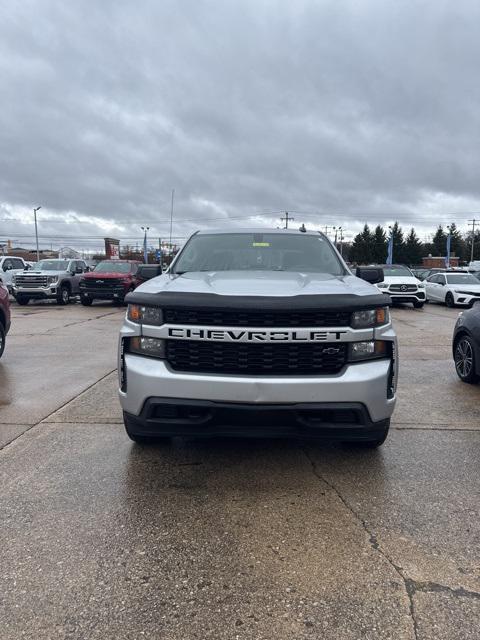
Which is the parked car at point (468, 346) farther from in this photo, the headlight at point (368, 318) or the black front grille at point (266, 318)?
the black front grille at point (266, 318)

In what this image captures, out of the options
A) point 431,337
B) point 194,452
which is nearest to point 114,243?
point 431,337

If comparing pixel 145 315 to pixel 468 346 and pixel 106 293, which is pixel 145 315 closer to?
pixel 468 346

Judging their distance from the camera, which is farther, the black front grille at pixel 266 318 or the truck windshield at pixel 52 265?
the truck windshield at pixel 52 265

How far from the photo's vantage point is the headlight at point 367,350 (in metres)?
3.36

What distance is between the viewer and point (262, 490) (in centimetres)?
340

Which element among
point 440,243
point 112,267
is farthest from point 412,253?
point 112,267

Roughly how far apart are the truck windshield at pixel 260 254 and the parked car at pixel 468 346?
2.50 m

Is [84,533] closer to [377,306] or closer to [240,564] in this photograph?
[240,564]

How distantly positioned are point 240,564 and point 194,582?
272 millimetres

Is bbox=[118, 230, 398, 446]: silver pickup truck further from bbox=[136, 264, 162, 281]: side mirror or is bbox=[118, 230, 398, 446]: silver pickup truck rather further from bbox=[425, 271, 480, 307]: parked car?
bbox=[425, 271, 480, 307]: parked car

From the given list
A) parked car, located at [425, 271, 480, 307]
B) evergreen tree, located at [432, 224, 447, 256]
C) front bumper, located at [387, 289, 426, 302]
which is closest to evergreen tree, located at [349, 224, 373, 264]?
evergreen tree, located at [432, 224, 447, 256]

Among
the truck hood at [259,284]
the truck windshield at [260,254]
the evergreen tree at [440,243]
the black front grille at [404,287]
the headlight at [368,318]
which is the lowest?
the black front grille at [404,287]

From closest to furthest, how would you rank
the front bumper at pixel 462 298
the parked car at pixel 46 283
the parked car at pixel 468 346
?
1. the parked car at pixel 468 346
2. the parked car at pixel 46 283
3. the front bumper at pixel 462 298

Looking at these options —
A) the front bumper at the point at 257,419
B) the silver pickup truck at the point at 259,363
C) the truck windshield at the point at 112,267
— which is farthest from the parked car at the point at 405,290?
the front bumper at the point at 257,419
